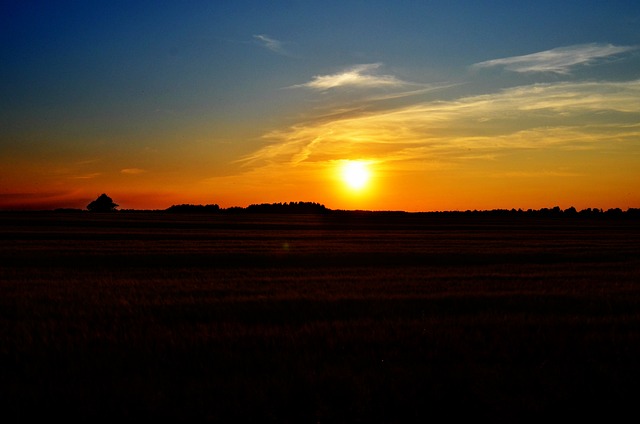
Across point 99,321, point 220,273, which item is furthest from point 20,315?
point 220,273

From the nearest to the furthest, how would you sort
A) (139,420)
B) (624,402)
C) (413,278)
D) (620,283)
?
(139,420) → (624,402) → (620,283) → (413,278)

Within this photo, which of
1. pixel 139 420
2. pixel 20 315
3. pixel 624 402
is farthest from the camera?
pixel 20 315

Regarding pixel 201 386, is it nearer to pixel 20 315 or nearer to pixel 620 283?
pixel 20 315

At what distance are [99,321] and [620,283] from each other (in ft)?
52.5

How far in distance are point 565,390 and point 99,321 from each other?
8585mm

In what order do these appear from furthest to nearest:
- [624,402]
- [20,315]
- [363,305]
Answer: [363,305]
[20,315]
[624,402]

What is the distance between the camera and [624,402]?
259 inches

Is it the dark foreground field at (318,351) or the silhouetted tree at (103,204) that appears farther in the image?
the silhouetted tree at (103,204)

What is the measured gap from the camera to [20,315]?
39.8ft

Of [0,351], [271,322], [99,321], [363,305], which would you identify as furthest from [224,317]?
[0,351]

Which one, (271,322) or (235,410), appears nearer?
(235,410)

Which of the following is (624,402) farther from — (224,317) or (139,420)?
(224,317)

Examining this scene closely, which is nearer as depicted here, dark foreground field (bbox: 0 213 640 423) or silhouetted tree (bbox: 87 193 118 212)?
dark foreground field (bbox: 0 213 640 423)

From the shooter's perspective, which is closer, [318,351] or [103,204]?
[318,351]
